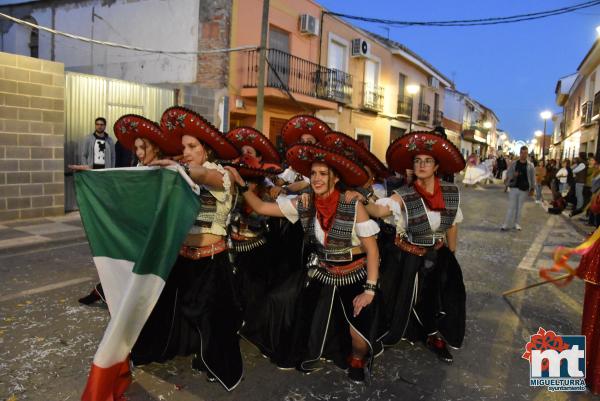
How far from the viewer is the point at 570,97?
33.4 metres

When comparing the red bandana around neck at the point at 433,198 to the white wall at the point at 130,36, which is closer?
the red bandana around neck at the point at 433,198

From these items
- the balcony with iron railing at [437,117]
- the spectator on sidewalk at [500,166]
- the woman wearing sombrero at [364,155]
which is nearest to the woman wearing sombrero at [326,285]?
the woman wearing sombrero at [364,155]

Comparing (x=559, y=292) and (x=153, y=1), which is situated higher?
(x=153, y=1)

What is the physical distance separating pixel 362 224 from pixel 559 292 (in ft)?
12.6

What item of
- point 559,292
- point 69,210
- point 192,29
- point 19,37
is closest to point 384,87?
point 192,29

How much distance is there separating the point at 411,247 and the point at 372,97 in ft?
64.5

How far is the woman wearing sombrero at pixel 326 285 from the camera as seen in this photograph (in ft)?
10.5

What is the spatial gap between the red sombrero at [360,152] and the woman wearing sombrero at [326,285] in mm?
725

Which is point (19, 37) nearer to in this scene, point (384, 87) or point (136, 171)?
point (384, 87)

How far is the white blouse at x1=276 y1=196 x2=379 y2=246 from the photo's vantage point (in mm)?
3166

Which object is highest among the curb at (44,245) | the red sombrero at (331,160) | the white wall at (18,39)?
the white wall at (18,39)

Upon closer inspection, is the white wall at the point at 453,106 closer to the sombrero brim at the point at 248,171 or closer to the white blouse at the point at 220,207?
the sombrero brim at the point at 248,171

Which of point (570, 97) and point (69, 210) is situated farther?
point (570, 97)

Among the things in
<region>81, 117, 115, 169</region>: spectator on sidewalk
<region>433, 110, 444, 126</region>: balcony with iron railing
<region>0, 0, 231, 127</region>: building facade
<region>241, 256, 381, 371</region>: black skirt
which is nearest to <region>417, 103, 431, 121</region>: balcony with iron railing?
<region>433, 110, 444, 126</region>: balcony with iron railing
